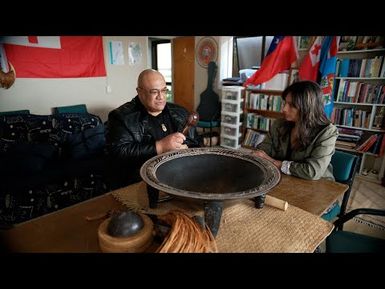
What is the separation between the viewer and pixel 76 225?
0.77 metres

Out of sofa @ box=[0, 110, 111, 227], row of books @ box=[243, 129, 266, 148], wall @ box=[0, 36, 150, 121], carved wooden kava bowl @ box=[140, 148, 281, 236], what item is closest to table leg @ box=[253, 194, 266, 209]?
carved wooden kava bowl @ box=[140, 148, 281, 236]

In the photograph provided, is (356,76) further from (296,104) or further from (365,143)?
(296,104)

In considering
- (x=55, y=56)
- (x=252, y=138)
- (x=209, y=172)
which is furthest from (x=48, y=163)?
(x=252, y=138)

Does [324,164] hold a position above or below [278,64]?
below

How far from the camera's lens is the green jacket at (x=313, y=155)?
114cm

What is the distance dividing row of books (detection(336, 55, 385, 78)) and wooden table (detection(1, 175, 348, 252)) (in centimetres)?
232

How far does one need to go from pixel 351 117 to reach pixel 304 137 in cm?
214

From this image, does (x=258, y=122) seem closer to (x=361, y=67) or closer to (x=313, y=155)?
(x=361, y=67)

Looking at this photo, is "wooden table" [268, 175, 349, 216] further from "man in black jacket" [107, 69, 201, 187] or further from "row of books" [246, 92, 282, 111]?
"row of books" [246, 92, 282, 111]

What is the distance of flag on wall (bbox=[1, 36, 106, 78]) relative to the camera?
8.61ft
